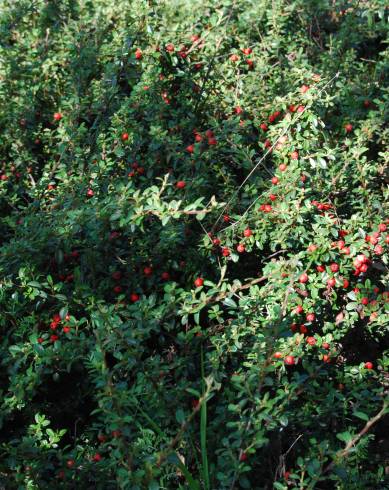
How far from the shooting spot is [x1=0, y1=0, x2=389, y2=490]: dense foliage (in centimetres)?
248

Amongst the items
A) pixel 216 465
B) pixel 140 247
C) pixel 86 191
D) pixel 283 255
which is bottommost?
pixel 216 465

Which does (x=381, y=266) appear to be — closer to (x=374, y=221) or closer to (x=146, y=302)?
(x=374, y=221)

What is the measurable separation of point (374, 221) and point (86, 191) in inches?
48.5

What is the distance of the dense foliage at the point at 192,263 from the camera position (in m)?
2.48

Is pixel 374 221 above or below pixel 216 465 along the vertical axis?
above

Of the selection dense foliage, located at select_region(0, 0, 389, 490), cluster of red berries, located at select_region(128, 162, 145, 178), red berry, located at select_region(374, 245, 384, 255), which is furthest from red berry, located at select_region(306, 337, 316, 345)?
cluster of red berries, located at select_region(128, 162, 145, 178)

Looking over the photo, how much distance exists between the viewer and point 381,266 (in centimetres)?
311

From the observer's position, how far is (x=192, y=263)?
3062 mm

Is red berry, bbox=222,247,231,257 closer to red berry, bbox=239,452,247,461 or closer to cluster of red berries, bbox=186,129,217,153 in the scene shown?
cluster of red berries, bbox=186,129,217,153

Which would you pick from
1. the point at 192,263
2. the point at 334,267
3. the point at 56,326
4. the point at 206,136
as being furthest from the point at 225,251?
the point at 56,326

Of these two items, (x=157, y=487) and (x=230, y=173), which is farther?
(x=230, y=173)

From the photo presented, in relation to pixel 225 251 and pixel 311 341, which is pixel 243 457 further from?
pixel 225 251

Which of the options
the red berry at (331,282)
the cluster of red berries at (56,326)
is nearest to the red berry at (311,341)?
the red berry at (331,282)

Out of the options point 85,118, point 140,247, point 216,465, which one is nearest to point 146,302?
point 140,247
